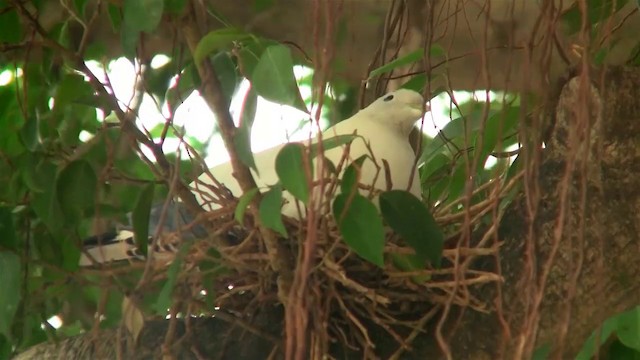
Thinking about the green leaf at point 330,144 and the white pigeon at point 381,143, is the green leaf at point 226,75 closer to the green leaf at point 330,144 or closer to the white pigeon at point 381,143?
the green leaf at point 330,144

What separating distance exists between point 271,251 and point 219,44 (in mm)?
247

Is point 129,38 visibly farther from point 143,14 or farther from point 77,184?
point 77,184

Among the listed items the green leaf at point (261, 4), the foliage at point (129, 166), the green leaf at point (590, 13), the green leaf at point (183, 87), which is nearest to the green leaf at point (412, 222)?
the foliage at point (129, 166)

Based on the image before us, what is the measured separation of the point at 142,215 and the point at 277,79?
293mm

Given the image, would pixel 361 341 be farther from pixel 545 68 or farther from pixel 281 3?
pixel 281 3

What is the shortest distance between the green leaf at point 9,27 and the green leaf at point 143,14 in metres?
0.29

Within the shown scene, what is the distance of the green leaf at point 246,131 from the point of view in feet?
2.67

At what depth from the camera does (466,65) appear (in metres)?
1.84

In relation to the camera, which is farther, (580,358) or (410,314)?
(410,314)

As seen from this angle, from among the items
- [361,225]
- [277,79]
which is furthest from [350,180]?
[277,79]

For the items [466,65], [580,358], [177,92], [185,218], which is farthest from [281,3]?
[580,358]

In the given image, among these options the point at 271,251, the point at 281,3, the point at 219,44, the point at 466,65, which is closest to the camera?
the point at 219,44

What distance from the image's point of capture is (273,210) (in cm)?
77

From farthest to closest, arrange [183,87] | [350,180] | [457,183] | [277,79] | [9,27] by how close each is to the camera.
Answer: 1. [457,183]
2. [9,27]
3. [183,87]
4. [350,180]
5. [277,79]
